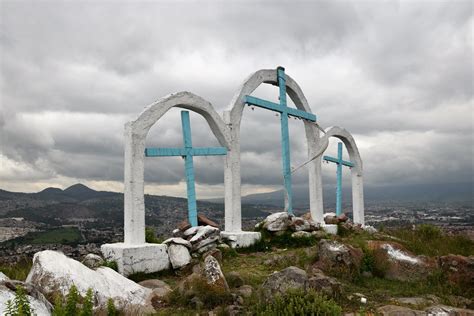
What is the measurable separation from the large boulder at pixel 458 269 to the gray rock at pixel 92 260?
720 centimetres

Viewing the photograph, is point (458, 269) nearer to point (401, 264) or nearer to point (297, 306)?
point (401, 264)

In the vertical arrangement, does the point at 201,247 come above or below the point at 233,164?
below

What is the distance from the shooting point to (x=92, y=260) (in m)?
8.77

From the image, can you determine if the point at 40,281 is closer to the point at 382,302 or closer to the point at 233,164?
the point at 382,302

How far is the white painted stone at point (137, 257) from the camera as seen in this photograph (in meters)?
8.74

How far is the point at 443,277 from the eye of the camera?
8734mm

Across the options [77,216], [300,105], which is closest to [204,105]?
[300,105]

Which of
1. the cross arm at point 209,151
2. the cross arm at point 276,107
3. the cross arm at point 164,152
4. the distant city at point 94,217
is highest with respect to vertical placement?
the cross arm at point 276,107

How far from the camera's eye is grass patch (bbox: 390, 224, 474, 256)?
1105cm

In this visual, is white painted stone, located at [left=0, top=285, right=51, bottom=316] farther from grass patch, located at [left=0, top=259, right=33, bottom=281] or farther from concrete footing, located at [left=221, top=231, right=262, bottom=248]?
concrete footing, located at [left=221, top=231, right=262, bottom=248]

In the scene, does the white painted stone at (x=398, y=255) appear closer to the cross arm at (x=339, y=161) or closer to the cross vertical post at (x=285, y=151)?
the cross vertical post at (x=285, y=151)

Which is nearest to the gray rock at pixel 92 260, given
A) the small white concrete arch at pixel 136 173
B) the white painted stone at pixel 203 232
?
the small white concrete arch at pixel 136 173

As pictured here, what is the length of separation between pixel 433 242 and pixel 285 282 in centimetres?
784

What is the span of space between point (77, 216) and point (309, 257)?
136 feet
